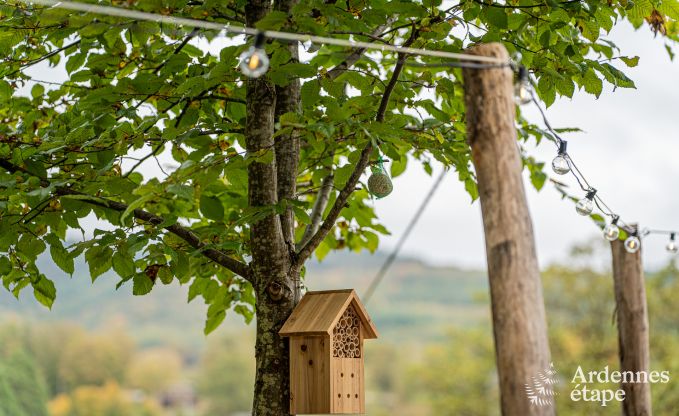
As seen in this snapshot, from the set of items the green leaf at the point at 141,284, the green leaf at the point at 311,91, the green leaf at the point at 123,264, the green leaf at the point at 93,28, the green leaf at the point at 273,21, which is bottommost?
the green leaf at the point at 141,284

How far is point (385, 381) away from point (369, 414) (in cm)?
483

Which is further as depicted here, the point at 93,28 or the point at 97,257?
the point at 97,257

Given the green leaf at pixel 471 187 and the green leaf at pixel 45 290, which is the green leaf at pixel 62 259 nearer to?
the green leaf at pixel 45 290

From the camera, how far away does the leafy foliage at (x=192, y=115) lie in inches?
88.0

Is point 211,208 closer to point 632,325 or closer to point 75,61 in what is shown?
point 75,61

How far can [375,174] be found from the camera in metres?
2.68

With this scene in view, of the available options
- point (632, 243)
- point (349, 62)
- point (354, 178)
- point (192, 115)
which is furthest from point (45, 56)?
point (632, 243)

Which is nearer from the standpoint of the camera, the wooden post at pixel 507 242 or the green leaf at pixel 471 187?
the wooden post at pixel 507 242

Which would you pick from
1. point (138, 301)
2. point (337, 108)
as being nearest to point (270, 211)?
point (337, 108)

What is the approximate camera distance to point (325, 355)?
2492mm

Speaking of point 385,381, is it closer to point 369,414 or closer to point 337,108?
point 369,414

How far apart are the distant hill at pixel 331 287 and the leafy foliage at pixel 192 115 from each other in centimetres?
3418

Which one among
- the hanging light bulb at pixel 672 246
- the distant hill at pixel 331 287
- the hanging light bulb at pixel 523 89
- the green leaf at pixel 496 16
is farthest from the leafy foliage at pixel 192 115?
the distant hill at pixel 331 287

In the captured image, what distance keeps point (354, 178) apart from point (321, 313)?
1.48ft
